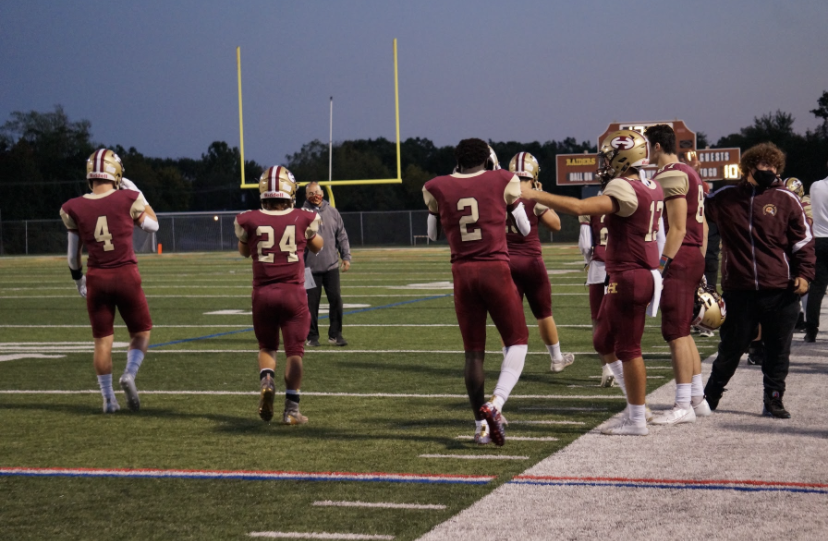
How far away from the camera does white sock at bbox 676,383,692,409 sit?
22.7ft

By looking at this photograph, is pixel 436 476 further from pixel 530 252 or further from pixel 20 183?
pixel 20 183

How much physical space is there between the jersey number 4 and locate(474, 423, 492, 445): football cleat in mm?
1745

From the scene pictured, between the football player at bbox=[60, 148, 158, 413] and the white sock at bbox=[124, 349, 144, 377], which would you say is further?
the white sock at bbox=[124, 349, 144, 377]

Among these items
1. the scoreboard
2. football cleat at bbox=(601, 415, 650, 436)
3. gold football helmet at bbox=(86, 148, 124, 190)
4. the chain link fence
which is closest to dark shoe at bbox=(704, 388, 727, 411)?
football cleat at bbox=(601, 415, 650, 436)

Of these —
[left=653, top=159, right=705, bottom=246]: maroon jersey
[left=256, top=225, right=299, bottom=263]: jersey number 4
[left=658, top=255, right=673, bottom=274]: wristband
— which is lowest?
[left=658, top=255, right=673, bottom=274]: wristband

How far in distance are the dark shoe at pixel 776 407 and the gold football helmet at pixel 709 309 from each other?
0.61 m

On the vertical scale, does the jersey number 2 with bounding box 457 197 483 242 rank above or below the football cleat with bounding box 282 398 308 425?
above

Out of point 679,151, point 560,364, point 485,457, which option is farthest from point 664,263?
point 679,151

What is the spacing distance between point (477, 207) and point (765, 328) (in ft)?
7.59

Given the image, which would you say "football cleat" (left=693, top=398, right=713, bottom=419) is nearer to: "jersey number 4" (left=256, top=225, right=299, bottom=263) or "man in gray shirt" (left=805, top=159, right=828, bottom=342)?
"jersey number 4" (left=256, top=225, right=299, bottom=263)

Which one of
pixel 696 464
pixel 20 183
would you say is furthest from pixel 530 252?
pixel 20 183

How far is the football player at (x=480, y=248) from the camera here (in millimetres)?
6168

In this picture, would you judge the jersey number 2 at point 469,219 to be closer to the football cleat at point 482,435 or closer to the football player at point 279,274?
the football cleat at point 482,435

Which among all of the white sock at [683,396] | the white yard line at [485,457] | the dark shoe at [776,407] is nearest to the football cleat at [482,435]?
the white yard line at [485,457]
